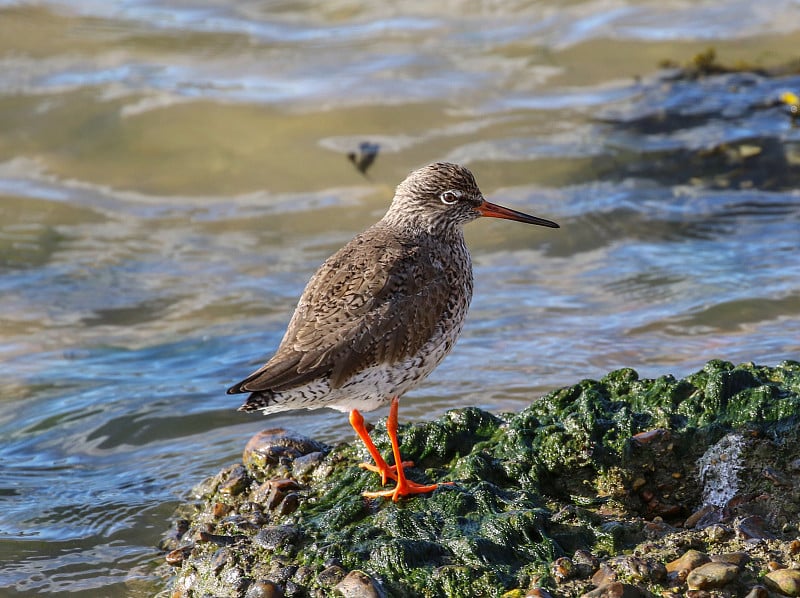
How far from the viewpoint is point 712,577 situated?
4055mm

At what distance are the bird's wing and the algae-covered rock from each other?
0.59 metres

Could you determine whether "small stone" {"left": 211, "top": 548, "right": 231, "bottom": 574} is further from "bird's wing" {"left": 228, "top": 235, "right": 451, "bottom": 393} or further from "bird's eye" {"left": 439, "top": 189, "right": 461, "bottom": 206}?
"bird's eye" {"left": 439, "top": 189, "right": 461, "bottom": 206}

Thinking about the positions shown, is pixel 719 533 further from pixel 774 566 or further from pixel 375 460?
pixel 375 460

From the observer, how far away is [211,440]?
6996mm

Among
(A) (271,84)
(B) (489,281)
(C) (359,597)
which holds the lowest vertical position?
(C) (359,597)

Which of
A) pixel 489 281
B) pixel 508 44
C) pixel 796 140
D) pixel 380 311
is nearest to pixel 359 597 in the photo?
pixel 380 311

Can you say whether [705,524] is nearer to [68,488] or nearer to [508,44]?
[68,488]

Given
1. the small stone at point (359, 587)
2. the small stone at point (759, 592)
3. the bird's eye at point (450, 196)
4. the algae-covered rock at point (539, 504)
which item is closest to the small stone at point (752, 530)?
the algae-covered rock at point (539, 504)

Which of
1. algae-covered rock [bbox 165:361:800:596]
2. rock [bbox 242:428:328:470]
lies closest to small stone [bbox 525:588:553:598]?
algae-covered rock [bbox 165:361:800:596]

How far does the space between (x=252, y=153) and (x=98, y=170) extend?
179cm

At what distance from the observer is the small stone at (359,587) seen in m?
4.27

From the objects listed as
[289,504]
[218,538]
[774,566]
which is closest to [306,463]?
[289,504]

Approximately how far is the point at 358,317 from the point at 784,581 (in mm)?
2272

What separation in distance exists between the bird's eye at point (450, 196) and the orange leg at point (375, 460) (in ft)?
4.66
